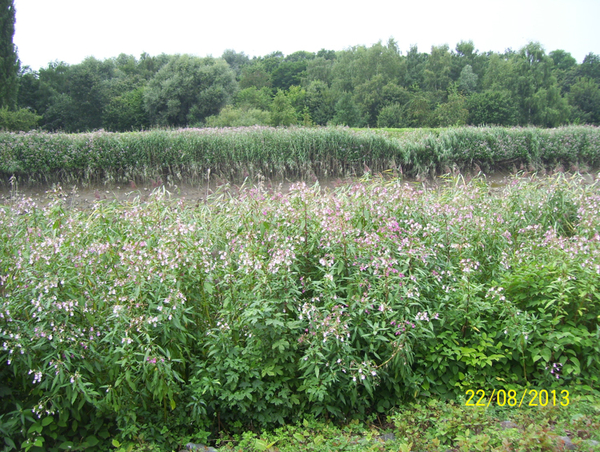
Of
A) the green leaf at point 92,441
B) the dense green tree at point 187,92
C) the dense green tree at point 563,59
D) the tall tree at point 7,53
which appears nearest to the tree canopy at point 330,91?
the dense green tree at point 187,92

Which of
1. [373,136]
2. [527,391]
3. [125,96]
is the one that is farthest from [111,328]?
[125,96]

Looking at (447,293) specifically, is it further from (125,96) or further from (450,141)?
(125,96)

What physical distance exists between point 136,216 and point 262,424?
206cm

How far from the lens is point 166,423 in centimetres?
264

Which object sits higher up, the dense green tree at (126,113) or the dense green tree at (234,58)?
the dense green tree at (234,58)

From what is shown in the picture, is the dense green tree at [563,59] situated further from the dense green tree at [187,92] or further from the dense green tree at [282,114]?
the dense green tree at [187,92]

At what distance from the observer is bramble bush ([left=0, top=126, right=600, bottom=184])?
8.73 metres

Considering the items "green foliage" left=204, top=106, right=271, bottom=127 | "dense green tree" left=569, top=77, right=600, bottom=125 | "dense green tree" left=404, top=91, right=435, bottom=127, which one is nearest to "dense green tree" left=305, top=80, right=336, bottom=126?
"dense green tree" left=404, top=91, right=435, bottom=127

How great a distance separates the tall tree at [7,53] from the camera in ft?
59.0

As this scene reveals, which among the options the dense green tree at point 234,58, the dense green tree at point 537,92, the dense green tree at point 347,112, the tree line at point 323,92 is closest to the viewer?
the tree line at point 323,92

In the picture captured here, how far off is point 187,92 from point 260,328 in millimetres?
28695

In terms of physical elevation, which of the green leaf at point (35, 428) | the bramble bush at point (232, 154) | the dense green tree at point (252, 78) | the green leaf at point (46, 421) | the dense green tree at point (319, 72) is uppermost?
the dense green tree at point (319, 72)
